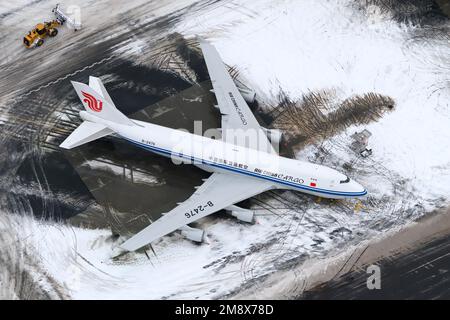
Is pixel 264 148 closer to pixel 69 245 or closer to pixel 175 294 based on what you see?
pixel 175 294

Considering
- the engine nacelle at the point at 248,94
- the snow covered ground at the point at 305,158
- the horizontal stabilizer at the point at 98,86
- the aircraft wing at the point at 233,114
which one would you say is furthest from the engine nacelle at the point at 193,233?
the engine nacelle at the point at 248,94

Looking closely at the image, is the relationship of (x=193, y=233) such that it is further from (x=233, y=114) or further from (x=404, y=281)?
(x=404, y=281)

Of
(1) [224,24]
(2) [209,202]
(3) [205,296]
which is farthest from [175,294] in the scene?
(1) [224,24]

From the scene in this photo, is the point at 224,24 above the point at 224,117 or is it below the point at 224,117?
above

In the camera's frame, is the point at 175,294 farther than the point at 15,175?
No

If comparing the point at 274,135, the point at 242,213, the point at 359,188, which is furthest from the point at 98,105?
the point at 359,188
